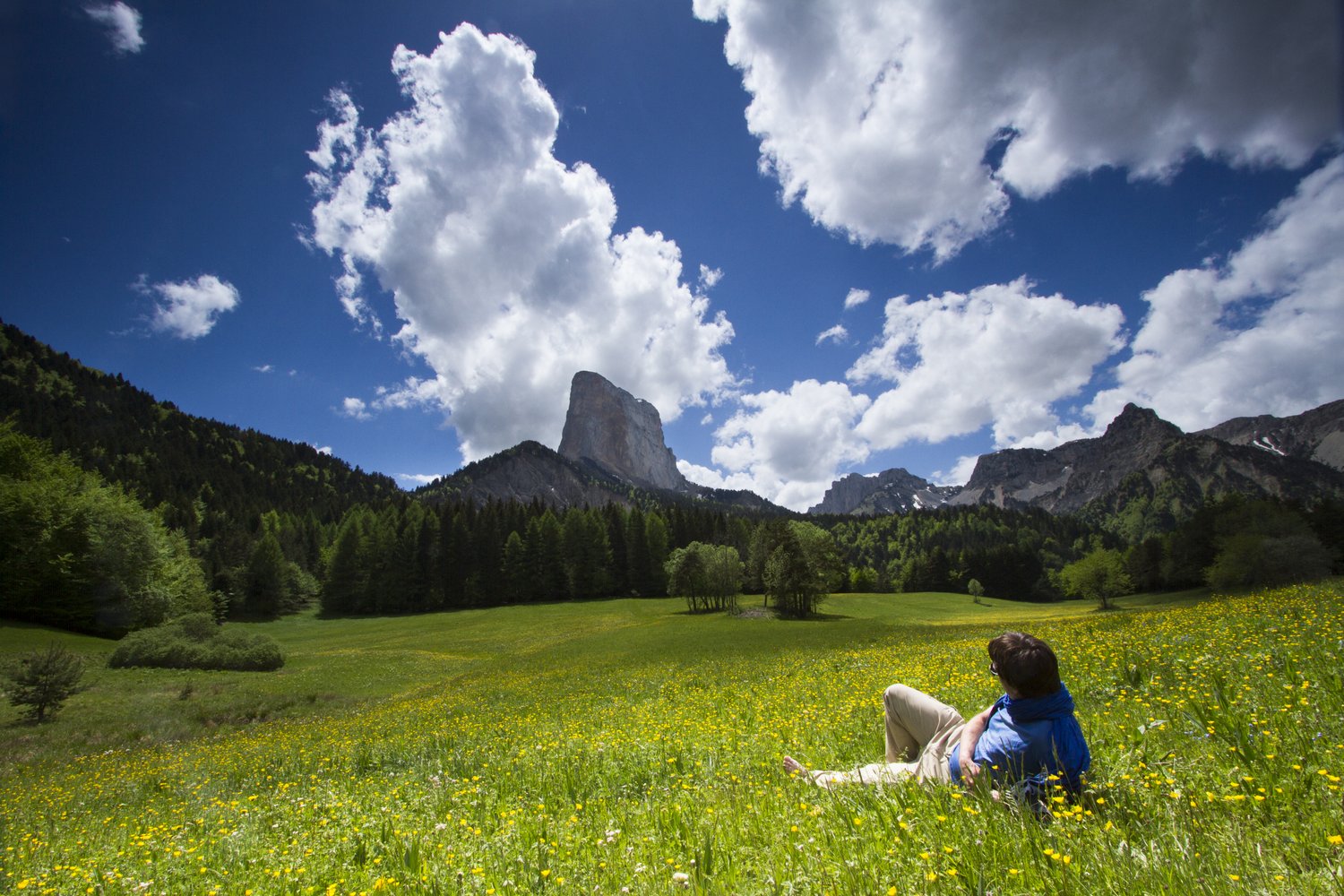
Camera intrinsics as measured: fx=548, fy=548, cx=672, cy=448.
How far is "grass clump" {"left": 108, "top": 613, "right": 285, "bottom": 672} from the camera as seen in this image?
111 feet

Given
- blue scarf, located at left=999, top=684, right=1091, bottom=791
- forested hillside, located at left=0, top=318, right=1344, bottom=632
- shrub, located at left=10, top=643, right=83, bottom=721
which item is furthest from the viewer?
forested hillside, located at left=0, top=318, right=1344, bottom=632

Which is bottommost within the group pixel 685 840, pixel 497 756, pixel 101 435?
pixel 497 756

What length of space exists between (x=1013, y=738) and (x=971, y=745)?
476 millimetres

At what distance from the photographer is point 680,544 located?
4291 inches

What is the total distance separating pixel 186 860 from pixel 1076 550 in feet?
703

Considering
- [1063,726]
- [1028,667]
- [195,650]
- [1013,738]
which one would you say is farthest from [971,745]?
[195,650]

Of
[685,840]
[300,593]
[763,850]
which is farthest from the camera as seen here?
[300,593]

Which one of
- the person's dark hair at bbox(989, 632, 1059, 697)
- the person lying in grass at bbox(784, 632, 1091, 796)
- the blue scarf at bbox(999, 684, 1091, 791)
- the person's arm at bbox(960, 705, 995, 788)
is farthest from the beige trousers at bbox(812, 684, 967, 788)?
the person's dark hair at bbox(989, 632, 1059, 697)

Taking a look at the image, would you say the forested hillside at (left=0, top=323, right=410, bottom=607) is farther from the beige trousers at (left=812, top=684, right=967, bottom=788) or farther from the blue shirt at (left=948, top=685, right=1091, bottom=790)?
the blue shirt at (left=948, top=685, right=1091, bottom=790)

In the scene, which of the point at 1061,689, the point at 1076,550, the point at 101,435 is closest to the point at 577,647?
the point at 1061,689

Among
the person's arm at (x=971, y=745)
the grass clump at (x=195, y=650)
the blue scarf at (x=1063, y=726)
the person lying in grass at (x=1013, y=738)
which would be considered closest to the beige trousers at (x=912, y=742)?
the person lying in grass at (x=1013, y=738)

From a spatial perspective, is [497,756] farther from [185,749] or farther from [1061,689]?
[185,749]

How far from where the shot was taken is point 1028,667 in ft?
15.3

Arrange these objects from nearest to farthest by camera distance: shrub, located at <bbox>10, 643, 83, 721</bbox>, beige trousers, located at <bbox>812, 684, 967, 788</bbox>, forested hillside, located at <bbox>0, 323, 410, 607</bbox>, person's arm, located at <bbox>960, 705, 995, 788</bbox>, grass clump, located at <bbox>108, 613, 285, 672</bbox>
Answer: person's arm, located at <bbox>960, 705, 995, 788</bbox> → beige trousers, located at <bbox>812, 684, 967, 788</bbox> → shrub, located at <bbox>10, 643, 83, 721</bbox> → grass clump, located at <bbox>108, 613, 285, 672</bbox> → forested hillside, located at <bbox>0, 323, 410, 607</bbox>
